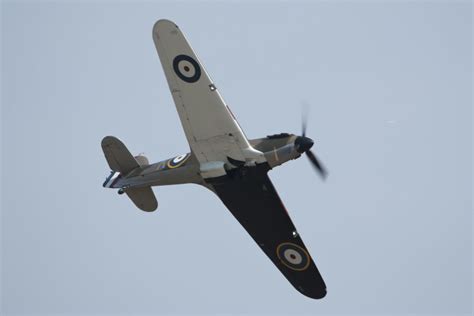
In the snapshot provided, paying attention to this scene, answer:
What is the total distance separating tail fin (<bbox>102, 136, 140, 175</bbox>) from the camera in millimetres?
21219

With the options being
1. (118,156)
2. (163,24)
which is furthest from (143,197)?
(163,24)

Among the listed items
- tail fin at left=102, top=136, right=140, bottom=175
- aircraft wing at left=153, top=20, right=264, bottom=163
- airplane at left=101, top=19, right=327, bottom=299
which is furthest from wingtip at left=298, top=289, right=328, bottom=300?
tail fin at left=102, top=136, right=140, bottom=175

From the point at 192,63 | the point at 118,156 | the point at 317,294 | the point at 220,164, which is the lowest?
the point at 317,294

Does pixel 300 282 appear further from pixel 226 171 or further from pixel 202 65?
A: pixel 202 65

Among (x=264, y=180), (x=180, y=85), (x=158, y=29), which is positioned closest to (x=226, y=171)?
(x=264, y=180)

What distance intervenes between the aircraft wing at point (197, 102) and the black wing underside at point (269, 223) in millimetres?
844

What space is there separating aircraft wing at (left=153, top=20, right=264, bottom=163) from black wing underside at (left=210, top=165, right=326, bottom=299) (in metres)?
0.84

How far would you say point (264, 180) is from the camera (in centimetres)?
1923

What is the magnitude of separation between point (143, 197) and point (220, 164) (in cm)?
365

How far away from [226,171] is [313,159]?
2155 millimetres

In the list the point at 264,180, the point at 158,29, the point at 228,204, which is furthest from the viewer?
the point at 228,204

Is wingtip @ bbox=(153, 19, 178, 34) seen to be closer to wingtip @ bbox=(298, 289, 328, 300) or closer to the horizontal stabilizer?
the horizontal stabilizer

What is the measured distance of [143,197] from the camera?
853 inches

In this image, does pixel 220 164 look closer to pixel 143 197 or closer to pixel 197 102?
pixel 197 102
